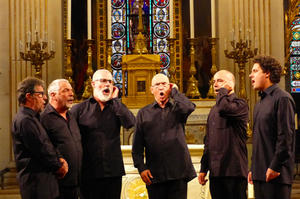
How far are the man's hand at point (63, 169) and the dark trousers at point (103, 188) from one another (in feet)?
0.86

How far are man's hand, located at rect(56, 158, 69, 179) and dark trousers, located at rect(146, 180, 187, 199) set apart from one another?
2.10 feet

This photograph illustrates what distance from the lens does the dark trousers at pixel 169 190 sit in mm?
3672

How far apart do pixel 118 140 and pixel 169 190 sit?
50 cm

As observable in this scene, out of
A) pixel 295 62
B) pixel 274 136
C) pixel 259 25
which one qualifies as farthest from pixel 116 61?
pixel 274 136

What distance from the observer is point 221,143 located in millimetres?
3814

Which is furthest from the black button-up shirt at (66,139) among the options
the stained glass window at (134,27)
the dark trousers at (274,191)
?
A: the stained glass window at (134,27)

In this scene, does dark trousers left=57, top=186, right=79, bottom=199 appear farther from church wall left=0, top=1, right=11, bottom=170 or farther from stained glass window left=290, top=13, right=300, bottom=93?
stained glass window left=290, top=13, right=300, bottom=93

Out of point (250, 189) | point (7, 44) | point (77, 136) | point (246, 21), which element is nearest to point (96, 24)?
point (7, 44)

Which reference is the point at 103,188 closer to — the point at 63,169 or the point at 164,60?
the point at 63,169

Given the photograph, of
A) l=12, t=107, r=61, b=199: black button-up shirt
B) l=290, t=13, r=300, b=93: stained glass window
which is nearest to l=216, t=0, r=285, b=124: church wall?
l=290, t=13, r=300, b=93: stained glass window

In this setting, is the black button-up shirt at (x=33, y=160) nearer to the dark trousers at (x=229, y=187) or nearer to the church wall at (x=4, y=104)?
the dark trousers at (x=229, y=187)

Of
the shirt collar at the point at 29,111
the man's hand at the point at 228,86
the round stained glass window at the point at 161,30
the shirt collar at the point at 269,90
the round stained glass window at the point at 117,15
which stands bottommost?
the shirt collar at the point at 29,111

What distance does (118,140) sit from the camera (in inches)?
147

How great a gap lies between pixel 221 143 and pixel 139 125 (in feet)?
2.00
